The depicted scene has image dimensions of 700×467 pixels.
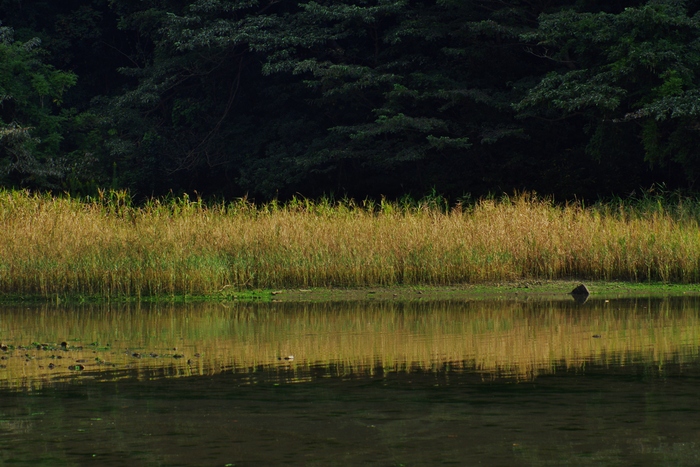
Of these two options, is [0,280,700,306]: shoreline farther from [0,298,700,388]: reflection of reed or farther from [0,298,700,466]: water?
[0,298,700,466]: water

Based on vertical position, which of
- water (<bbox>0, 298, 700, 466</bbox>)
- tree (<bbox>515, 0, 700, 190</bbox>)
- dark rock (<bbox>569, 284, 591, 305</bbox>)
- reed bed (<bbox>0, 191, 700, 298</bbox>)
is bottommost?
water (<bbox>0, 298, 700, 466</bbox>)

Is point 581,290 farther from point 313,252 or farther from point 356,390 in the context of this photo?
point 356,390

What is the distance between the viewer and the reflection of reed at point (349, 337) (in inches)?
353

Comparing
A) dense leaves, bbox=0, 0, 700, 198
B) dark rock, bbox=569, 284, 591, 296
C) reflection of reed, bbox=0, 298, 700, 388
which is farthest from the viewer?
dense leaves, bbox=0, 0, 700, 198

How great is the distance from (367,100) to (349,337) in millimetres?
22964

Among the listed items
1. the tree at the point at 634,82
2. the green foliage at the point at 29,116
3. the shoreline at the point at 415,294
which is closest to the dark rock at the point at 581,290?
the shoreline at the point at 415,294

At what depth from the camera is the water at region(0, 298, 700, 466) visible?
19.0 ft

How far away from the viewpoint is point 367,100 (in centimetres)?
3338

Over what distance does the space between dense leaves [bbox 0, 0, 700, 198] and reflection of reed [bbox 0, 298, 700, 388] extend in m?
12.5

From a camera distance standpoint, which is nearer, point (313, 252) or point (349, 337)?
point (349, 337)

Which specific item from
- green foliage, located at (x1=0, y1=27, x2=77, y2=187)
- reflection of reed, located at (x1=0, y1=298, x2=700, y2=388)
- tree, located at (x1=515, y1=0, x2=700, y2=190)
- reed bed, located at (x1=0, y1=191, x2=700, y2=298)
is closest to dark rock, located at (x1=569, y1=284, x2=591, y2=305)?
reflection of reed, located at (x1=0, y1=298, x2=700, y2=388)

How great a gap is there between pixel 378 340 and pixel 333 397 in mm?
3235

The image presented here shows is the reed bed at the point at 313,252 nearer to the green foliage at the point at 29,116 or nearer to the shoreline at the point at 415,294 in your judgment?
the shoreline at the point at 415,294

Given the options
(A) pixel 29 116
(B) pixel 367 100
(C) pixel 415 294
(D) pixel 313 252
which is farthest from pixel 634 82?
(A) pixel 29 116
